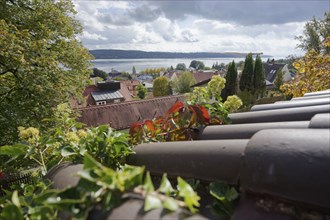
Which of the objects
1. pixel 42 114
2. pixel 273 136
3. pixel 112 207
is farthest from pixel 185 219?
pixel 42 114

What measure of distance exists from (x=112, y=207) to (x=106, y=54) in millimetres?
201428

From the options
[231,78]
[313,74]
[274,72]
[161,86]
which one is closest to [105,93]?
[231,78]

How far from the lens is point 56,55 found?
Answer: 468 inches

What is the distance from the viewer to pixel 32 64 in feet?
33.3

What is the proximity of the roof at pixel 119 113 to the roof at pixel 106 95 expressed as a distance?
10.4 meters

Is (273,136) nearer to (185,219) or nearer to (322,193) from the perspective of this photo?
(322,193)

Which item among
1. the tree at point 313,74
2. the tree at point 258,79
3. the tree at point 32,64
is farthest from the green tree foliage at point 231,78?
the tree at point 313,74

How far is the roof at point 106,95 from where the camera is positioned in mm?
32575

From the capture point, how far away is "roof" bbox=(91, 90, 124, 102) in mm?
32575

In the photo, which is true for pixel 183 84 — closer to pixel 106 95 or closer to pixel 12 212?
pixel 106 95

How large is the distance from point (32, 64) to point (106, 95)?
23273mm

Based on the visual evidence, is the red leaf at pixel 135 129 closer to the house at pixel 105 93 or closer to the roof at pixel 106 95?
the house at pixel 105 93

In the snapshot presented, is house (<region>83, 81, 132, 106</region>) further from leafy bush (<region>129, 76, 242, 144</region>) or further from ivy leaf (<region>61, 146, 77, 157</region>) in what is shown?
ivy leaf (<region>61, 146, 77, 157</region>)

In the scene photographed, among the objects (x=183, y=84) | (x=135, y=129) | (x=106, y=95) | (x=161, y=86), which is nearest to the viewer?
(x=135, y=129)
